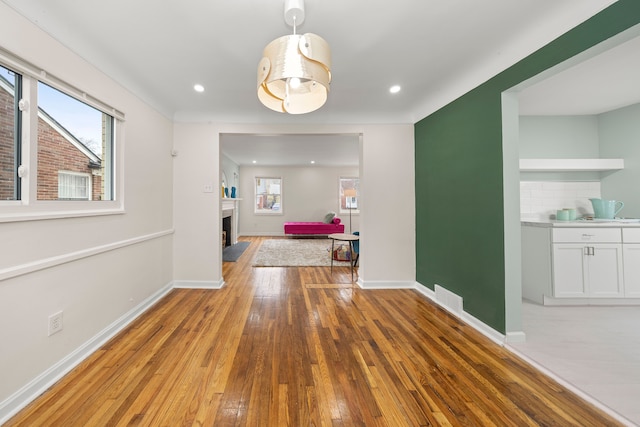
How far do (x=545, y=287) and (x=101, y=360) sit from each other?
166 inches

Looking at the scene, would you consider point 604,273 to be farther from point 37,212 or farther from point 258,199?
point 258,199

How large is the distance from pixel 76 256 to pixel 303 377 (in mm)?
1856

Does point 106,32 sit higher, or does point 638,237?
point 106,32

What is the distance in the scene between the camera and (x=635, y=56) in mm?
1982

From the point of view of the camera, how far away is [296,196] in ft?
28.7

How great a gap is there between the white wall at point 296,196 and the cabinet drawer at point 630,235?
6.45m

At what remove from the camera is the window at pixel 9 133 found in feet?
4.54

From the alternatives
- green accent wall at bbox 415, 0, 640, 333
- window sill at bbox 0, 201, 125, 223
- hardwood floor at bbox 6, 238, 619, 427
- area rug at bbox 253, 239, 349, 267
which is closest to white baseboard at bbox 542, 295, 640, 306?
green accent wall at bbox 415, 0, 640, 333

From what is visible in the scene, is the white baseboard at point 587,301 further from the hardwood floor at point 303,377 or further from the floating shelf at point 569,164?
the floating shelf at point 569,164

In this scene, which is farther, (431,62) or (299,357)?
(431,62)

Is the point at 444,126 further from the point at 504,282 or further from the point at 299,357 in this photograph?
the point at 299,357

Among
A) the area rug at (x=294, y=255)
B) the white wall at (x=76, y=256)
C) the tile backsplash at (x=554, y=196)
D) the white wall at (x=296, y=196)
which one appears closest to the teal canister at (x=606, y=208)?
the tile backsplash at (x=554, y=196)

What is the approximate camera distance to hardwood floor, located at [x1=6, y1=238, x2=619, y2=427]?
1298 mm

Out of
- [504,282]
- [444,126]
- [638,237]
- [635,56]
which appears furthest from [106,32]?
[638,237]
